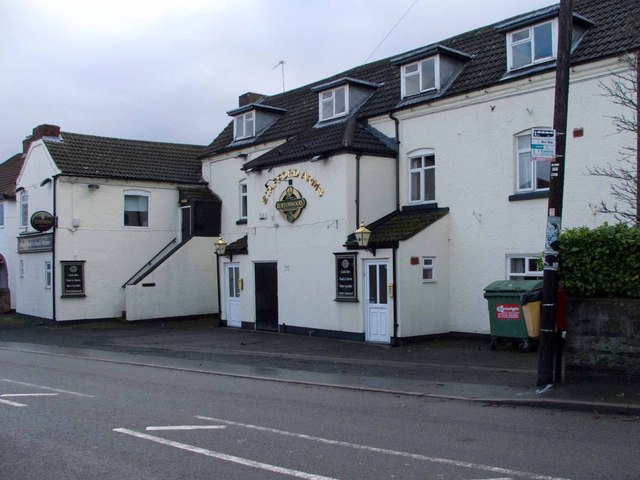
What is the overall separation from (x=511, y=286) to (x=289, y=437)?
9.42m

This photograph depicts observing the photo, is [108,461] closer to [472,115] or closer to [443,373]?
[443,373]

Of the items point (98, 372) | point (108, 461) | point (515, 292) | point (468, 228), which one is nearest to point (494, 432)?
point (108, 461)

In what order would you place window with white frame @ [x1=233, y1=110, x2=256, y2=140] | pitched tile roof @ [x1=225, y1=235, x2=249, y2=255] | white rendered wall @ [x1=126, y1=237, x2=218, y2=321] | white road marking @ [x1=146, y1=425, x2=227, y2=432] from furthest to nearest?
window with white frame @ [x1=233, y1=110, x2=256, y2=140], white rendered wall @ [x1=126, y1=237, x2=218, y2=321], pitched tile roof @ [x1=225, y1=235, x2=249, y2=255], white road marking @ [x1=146, y1=425, x2=227, y2=432]

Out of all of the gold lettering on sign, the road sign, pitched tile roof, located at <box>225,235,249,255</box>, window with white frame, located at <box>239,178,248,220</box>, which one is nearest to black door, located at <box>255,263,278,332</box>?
pitched tile roof, located at <box>225,235,249,255</box>

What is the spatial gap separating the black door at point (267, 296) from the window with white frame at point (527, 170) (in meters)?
8.31

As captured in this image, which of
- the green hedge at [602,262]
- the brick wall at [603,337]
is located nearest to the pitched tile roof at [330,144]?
the green hedge at [602,262]

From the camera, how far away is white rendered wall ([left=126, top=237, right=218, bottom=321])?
26.8 metres

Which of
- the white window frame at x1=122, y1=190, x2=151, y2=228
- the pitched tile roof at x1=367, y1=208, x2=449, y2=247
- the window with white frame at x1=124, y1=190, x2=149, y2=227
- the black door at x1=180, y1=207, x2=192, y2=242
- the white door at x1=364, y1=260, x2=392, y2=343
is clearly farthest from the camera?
the black door at x1=180, y1=207, x2=192, y2=242

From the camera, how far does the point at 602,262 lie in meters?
11.0

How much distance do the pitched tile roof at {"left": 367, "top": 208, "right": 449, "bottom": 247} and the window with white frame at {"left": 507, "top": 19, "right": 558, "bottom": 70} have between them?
4326 mm

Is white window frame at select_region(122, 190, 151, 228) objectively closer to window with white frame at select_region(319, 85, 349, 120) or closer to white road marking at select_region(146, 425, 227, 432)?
window with white frame at select_region(319, 85, 349, 120)

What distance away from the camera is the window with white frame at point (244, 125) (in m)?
27.2

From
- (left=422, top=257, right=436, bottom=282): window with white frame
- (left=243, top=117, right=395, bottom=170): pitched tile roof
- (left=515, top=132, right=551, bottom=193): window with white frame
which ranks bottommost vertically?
(left=422, top=257, right=436, bottom=282): window with white frame

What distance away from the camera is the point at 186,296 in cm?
2788
